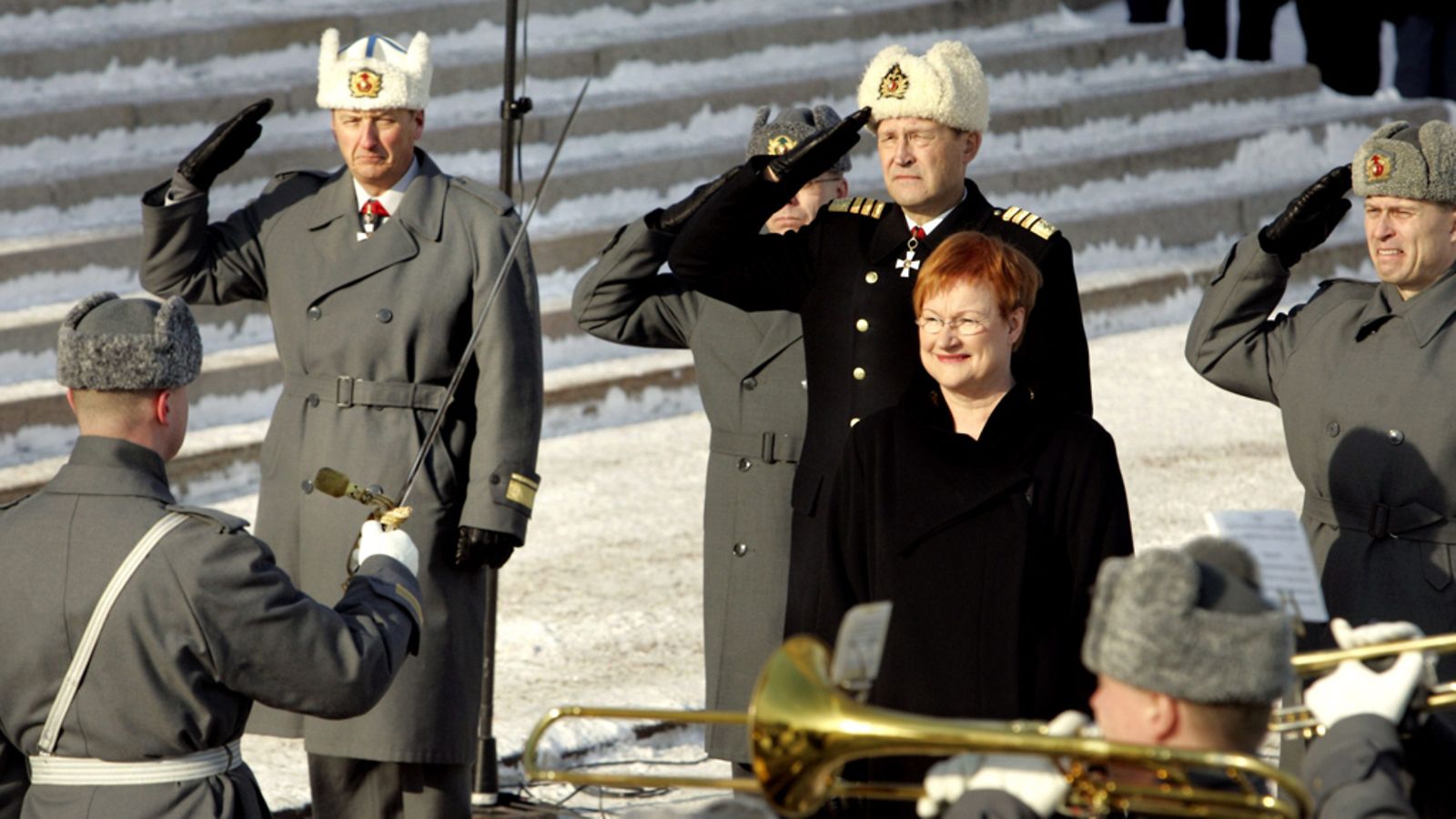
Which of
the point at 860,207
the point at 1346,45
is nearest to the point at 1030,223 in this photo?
the point at 860,207

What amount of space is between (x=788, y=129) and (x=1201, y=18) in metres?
8.74

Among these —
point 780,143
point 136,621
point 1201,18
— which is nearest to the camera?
point 136,621

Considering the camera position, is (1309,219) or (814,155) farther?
(1309,219)

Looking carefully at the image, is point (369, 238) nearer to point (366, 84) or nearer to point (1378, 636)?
point (366, 84)

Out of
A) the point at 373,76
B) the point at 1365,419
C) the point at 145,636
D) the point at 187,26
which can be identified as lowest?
the point at 145,636

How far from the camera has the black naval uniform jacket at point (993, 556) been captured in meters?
3.64

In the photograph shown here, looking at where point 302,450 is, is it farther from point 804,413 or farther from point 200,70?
point 200,70

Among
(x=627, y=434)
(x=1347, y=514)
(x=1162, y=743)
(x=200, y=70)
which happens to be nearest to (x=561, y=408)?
(x=627, y=434)

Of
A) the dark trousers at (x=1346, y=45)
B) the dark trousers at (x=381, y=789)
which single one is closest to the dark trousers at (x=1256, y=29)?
the dark trousers at (x=1346, y=45)

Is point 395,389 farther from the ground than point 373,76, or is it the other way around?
point 373,76

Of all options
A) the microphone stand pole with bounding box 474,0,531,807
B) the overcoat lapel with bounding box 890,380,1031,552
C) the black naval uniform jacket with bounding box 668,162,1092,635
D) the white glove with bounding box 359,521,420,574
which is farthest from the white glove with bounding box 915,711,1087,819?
the microphone stand pole with bounding box 474,0,531,807

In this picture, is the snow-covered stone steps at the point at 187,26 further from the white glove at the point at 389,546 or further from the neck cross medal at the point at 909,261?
the white glove at the point at 389,546

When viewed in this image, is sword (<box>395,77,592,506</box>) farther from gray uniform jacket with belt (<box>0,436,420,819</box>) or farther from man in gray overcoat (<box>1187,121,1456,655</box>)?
man in gray overcoat (<box>1187,121,1456,655</box>)

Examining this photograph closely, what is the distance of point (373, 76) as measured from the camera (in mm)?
4855
